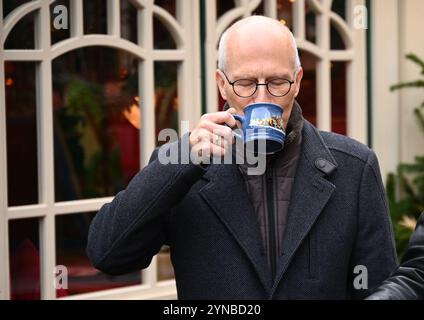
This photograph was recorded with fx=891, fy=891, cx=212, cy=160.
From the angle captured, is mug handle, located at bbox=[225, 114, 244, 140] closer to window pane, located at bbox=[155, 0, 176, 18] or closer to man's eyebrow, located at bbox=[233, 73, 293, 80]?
man's eyebrow, located at bbox=[233, 73, 293, 80]

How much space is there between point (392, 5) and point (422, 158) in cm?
91

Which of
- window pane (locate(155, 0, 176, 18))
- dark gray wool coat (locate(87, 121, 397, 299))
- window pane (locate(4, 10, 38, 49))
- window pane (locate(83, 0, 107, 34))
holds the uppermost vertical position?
window pane (locate(155, 0, 176, 18))

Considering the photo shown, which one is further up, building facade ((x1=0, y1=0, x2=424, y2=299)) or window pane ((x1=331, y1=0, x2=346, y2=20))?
window pane ((x1=331, y1=0, x2=346, y2=20))

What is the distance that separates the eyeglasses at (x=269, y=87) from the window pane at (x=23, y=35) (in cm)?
188

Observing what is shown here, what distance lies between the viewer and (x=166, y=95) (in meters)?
4.46

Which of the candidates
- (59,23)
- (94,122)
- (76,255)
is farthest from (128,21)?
(76,255)

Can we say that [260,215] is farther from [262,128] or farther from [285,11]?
[285,11]

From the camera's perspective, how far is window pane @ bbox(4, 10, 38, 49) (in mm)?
3871

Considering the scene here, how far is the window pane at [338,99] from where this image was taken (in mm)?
5109

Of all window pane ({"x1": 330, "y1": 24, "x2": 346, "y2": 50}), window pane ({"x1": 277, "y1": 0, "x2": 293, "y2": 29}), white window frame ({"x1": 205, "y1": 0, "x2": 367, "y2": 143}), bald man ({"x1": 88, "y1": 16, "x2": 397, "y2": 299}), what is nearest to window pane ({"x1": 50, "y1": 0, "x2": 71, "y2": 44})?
white window frame ({"x1": 205, "y1": 0, "x2": 367, "y2": 143})

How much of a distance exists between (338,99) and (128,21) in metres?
1.45

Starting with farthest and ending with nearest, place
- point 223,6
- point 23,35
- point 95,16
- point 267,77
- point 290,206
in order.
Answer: point 223,6
point 95,16
point 23,35
point 290,206
point 267,77

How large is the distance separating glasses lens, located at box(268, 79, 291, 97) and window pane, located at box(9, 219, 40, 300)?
80.5 inches

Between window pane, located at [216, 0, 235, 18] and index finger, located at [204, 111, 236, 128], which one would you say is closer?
index finger, located at [204, 111, 236, 128]
